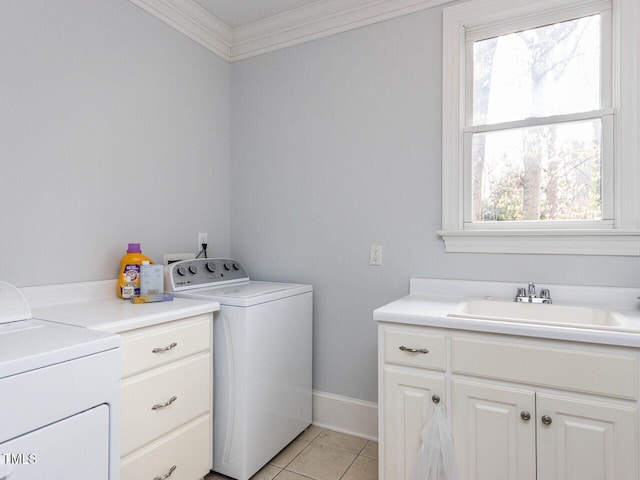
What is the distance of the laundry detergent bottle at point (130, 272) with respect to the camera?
1.86 meters

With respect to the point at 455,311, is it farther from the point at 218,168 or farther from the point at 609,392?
the point at 218,168

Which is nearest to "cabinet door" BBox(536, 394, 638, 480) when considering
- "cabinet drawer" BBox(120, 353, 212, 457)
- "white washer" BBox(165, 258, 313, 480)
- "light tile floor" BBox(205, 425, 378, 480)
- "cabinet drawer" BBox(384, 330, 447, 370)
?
"cabinet drawer" BBox(384, 330, 447, 370)

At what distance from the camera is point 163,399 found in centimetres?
154

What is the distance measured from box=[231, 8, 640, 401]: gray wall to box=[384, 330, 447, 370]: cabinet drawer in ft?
1.92

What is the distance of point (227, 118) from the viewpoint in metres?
2.69

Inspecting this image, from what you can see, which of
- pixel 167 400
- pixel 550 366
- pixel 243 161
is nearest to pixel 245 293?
pixel 167 400

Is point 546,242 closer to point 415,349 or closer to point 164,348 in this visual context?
point 415,349

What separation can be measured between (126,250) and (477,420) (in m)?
1.79

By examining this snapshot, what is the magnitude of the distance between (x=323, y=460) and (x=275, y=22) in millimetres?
2582

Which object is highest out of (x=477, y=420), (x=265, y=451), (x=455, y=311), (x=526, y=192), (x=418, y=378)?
(x=526, y=192)

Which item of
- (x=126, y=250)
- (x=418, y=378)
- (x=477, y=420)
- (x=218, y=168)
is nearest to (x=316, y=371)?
(x=418, y=378)

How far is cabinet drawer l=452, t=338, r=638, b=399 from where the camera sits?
1259 millimetres

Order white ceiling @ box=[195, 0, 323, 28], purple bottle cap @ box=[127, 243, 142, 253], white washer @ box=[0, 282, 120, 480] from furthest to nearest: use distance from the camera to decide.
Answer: white ceiling @ box=[195, 0, 323, 28] → purple bottle cap @ box=[127, 243, 142, 253] → white washer @ box=[0, 282, 120, 480]

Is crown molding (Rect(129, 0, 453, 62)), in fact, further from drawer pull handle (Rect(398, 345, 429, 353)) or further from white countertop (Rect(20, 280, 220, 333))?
drawer pull handle (Rect(398, 345, 429, 353))
